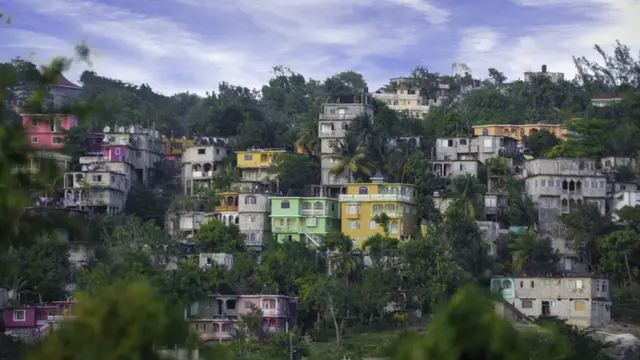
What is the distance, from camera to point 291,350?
41.7 meters

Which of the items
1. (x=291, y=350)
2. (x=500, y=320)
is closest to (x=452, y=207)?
(x=291, y=350)

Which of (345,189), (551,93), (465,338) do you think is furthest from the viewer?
(551,93)

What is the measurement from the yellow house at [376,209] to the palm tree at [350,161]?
2019 millimetres

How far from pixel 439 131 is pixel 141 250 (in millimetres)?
19467

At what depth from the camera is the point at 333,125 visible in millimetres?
59781

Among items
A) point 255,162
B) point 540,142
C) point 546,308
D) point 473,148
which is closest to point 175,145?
point 255,162

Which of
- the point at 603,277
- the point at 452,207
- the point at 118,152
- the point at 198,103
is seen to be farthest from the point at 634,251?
the point at 198,103

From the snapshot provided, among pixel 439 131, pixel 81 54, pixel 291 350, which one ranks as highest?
pixel 439 131

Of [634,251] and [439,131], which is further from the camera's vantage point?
[439,131]

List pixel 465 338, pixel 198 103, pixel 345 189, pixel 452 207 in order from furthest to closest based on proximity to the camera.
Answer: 1. pixel 198 103
2. pixel 345 189
3. pixel 452 207
4. pixel 465 338

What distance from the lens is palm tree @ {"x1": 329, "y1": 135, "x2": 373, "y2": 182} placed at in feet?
186

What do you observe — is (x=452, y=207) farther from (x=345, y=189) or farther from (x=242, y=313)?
(x=242, y=313)

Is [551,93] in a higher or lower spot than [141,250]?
higher

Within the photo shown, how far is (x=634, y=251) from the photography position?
50.4 m
